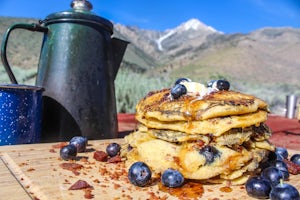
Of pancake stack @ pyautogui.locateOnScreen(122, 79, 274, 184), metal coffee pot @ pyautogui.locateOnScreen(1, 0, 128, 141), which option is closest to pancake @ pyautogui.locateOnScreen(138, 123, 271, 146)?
pancake stack @ pyautogui.locateOnScreen(122, 79, 274, 184)

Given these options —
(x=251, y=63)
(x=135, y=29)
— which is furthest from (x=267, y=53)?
(x=135, y=29)

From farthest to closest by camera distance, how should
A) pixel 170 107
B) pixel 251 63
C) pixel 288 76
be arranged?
pixel 251 63, pixel 288 76, pixel 170 107

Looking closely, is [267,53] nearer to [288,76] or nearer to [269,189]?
[288,76]

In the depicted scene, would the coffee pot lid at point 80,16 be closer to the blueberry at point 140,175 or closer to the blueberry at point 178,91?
the blueberry at point 178,91

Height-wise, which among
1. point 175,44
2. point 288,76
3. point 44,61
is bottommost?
point 44,61

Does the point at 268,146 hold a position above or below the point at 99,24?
below

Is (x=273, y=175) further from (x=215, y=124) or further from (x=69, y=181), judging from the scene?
(x=69, y=181)

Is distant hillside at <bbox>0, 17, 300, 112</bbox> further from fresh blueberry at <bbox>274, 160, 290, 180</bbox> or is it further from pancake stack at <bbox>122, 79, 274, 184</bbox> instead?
pancake stack at <bbox>122, 79, 274, 184</bbox>

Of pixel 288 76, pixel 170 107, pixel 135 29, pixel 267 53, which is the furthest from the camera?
pixel 135 29
